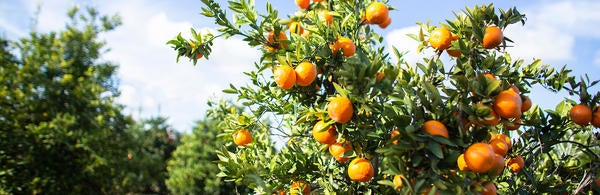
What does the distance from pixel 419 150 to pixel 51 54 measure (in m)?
7.98

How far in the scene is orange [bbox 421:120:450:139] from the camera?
1221 mm

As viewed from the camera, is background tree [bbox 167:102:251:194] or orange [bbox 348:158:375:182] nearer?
orange [bbox 348:158:375:182]

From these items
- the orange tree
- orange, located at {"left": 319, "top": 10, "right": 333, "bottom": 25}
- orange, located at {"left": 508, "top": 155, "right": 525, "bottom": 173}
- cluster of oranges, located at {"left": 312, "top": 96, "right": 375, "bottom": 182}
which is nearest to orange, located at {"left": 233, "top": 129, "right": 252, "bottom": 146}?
the orange tree

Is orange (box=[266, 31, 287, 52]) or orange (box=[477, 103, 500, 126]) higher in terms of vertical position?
orange (box=[266, 31, 287, 52])

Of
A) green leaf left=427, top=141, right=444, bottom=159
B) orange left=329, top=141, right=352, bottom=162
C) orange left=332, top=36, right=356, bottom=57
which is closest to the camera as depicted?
green leaf left=427, top=141, right=444, bottom=159

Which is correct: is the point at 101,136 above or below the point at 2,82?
below

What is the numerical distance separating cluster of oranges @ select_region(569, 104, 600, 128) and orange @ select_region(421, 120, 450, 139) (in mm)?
933

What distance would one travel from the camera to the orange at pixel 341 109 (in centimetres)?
132

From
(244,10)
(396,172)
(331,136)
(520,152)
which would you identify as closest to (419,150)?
(396,172)

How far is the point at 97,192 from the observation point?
730 centimetres

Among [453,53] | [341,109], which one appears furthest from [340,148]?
[453,53]

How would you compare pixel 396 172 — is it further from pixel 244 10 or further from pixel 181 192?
pixel 181 192

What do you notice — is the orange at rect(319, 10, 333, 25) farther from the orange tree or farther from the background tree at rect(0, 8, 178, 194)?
the background tree at rect(0, 8, 178, 194)

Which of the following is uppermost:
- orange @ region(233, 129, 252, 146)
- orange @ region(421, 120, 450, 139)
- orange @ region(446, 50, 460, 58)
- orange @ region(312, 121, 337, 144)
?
orange @ region(446, 50, 460, 58)
